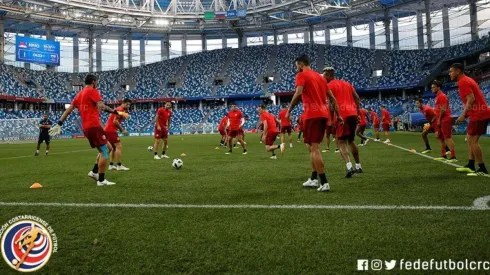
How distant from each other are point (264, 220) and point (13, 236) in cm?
242

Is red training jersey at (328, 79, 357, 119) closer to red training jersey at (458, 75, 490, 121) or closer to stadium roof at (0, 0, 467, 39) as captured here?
red training jersey at (458, 75, 490, 121)

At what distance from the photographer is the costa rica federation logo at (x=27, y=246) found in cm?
279

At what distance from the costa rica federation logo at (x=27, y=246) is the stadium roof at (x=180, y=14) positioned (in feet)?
154

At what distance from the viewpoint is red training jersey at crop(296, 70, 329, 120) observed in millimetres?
5762

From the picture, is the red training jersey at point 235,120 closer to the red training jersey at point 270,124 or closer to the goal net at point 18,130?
the red training jersey at point 270,124

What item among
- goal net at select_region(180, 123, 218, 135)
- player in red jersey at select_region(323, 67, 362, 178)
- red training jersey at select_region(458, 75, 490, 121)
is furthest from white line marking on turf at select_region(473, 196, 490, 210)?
goal net at select_region(180, 123, 218, 135)

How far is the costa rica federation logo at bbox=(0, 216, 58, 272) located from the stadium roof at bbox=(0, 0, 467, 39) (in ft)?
154

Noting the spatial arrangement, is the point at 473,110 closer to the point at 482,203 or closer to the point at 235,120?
the point at 482,203

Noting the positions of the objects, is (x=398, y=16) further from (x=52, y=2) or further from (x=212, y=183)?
(x=212, y=183)

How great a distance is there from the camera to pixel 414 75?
51688mm

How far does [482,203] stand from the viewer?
437cm

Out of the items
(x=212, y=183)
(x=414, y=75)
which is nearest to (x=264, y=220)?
(x=212, y=183)

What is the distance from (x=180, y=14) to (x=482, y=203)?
53667 millimetres

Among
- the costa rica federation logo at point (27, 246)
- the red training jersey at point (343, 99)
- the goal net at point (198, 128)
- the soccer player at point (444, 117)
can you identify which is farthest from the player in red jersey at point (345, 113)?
the goal net at point (198, 128)
